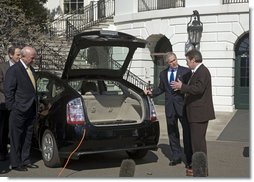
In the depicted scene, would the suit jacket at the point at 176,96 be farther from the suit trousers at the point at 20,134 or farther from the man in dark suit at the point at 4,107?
the man in dark suit at the point at 4,107

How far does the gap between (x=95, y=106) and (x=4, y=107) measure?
5.06 feet

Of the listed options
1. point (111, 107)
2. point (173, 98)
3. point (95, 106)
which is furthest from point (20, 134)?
point (173, 98)

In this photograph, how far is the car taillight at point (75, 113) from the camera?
6812mm

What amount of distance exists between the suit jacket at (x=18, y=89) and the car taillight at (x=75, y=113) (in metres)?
0.65

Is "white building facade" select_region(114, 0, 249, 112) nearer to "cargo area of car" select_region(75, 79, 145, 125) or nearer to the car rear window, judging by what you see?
the car rear window

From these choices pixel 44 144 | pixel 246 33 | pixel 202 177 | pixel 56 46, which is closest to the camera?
pixel 202 177

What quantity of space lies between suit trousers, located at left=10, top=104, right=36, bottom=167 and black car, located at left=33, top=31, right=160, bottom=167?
30 centimetres

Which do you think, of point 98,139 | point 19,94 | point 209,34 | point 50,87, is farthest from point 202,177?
point 209,34

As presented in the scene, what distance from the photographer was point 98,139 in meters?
6.84

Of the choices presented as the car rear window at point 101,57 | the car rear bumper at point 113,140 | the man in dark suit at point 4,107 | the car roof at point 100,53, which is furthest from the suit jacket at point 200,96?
the man in dark suit at point 4,107

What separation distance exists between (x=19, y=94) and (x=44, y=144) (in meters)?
1.00

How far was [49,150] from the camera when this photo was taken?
728 centimetres

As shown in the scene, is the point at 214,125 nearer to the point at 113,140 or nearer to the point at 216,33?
the point at 216,33

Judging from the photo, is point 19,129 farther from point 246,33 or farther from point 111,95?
point 246,33
